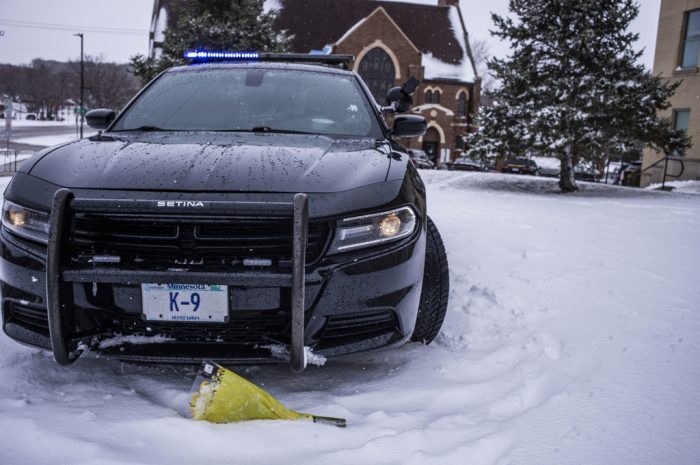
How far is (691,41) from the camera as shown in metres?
19.5

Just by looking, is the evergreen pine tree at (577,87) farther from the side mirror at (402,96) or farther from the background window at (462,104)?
the background window at (462,104)

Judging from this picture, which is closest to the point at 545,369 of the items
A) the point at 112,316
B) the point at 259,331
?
the point at 259,331

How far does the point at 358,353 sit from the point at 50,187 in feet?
4.76

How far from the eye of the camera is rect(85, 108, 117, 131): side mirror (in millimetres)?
3588

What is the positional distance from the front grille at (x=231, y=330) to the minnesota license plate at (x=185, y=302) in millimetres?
47

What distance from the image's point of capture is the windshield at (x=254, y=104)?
3.17m

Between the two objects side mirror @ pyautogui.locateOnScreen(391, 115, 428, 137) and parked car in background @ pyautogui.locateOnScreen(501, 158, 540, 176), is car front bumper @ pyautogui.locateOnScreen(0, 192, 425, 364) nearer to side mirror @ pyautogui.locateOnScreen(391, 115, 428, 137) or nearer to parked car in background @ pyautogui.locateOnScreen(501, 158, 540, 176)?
side mirror @ pyautogui.locateOnScreen(391, 115, 428, 137)

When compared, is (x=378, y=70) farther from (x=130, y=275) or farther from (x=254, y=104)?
(x=130, y=275)

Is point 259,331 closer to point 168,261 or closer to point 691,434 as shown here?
point 168,261

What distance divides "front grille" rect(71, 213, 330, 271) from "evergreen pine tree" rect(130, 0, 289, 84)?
16778 millimetres

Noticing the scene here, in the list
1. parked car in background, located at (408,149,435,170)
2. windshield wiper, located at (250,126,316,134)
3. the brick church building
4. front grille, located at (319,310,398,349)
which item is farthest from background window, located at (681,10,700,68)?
the brick church building

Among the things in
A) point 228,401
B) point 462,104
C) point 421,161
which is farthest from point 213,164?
point 462,104

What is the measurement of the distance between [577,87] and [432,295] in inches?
481

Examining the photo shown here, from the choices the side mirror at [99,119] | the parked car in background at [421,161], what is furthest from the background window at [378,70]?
the side mirror at [99,119]
